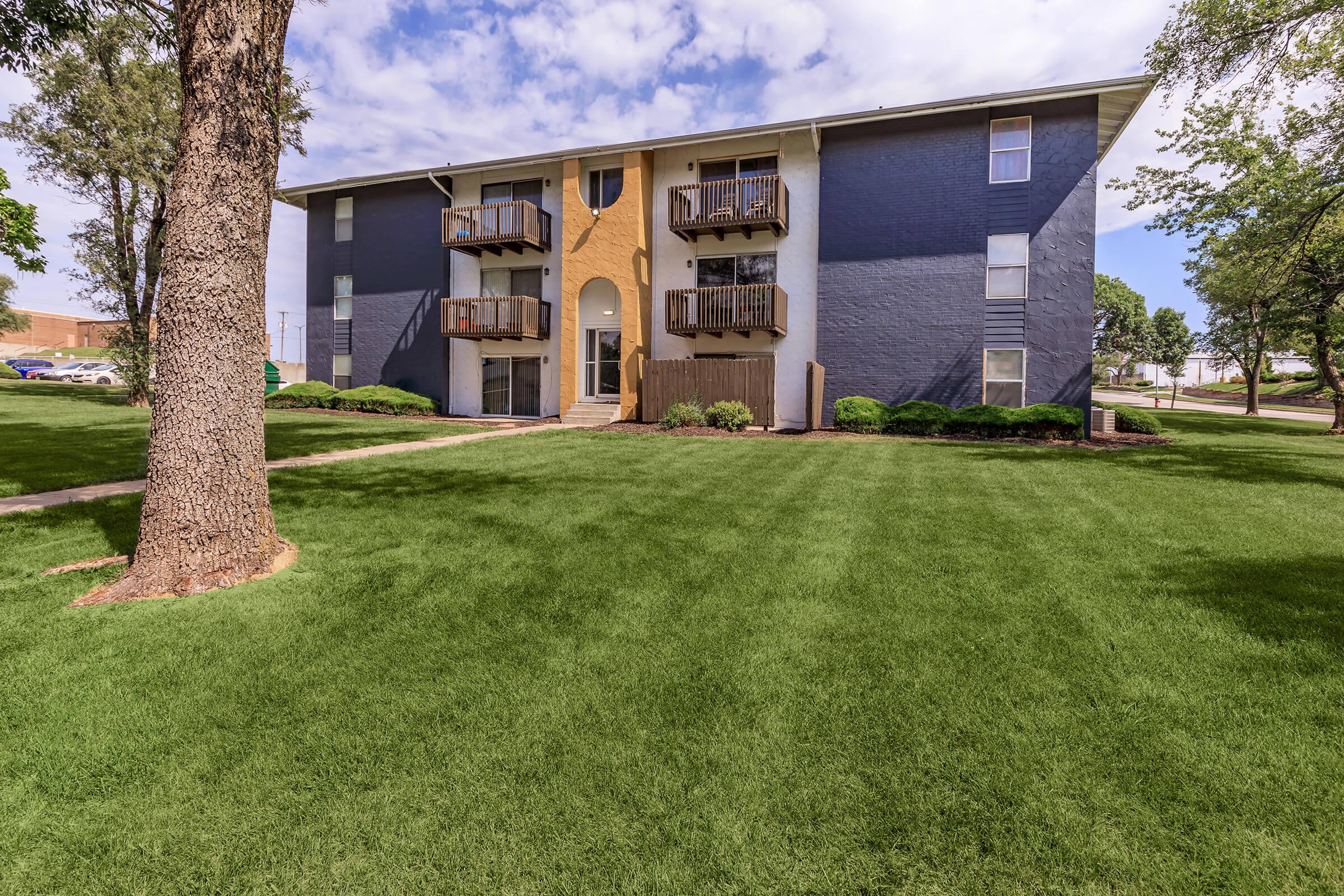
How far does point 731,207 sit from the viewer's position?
17.0 meters

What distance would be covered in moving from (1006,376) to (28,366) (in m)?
68.3

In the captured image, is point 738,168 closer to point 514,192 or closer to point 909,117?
point 909,117

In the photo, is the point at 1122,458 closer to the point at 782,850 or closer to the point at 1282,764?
the point at 1282,764

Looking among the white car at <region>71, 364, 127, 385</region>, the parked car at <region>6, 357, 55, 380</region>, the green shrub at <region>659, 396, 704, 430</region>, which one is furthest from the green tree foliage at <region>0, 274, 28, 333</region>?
the green shrub at <region>659, 396, 704, 430</region>

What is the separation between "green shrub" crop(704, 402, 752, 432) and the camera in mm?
15531

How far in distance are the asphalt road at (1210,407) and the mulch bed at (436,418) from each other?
29.5 metres

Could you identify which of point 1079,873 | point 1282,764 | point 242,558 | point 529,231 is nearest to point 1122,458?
point 1282,764

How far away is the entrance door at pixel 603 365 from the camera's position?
1966 centimetres

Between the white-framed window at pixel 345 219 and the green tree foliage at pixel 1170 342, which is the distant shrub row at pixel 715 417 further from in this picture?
the green tree foliage at pixel 1170 342

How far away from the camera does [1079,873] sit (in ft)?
6.29

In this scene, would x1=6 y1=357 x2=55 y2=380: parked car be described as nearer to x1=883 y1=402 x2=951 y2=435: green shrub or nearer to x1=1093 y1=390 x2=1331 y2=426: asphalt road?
x1=883 y1=402 x2=951 y2=435: green shrub

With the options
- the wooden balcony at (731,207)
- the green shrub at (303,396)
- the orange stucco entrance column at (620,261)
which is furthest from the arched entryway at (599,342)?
the green shrub at (303,396)

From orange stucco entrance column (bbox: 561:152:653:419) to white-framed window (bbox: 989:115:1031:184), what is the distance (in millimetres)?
9459

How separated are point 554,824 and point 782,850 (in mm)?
783
